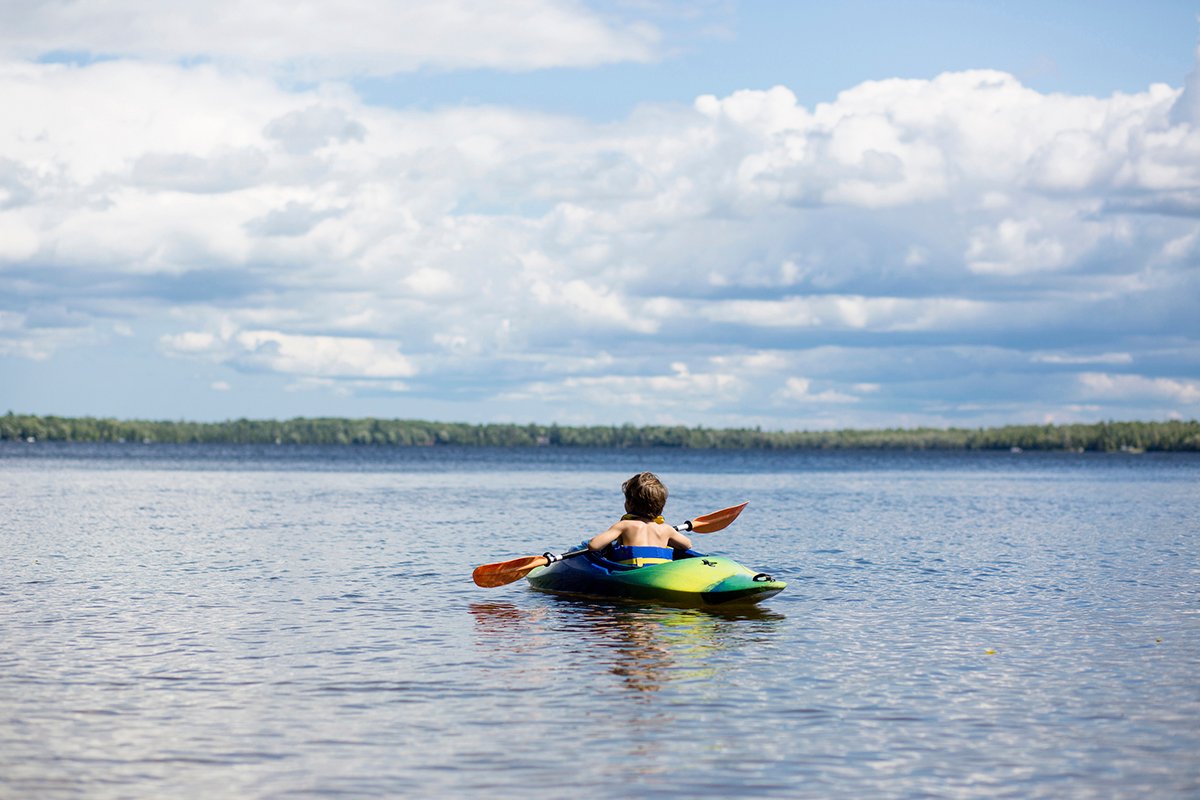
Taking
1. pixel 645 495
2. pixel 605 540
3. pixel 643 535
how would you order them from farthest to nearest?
pixel 605 540, pixel 643 535, pixel 645 495

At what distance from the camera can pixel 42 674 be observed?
16.5 metres

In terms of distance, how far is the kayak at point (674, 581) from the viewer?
22500 mm

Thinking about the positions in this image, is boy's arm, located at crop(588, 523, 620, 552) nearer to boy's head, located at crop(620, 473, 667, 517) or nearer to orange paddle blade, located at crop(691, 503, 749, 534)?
boy's head, located at crop(620, 473, 667, 517)

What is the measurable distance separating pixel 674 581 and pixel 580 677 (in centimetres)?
656

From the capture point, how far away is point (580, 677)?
16719 millimetres

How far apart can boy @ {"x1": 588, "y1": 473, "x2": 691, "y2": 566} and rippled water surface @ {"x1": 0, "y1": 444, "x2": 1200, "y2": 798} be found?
1.42 meters

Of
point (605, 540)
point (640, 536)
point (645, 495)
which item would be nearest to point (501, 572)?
point (605, 540)

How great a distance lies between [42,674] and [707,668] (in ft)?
27.7

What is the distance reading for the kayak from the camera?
22500 mm

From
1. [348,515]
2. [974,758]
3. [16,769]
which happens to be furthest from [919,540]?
[16,769]

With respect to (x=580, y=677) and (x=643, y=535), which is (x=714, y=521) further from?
(x=580, y=677)

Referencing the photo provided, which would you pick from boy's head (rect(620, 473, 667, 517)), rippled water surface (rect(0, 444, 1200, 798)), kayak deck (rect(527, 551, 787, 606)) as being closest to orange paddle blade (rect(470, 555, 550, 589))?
rippled water surface (rect(0, 444, 1200, 798))

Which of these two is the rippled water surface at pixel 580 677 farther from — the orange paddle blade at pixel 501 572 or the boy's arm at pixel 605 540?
the boy's arm at pixel 605 540

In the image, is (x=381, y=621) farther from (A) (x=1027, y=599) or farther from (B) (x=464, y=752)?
(A) (x=1027, y=599)
